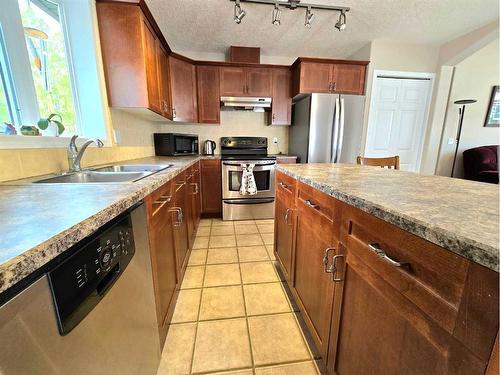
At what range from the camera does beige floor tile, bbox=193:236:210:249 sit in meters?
2.31

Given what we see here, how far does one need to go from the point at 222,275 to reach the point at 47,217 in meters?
1.47

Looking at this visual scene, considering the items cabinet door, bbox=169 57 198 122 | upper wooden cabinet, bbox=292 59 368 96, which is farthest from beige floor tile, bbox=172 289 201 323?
upper wooden cabinet, bbox=292 59 368 96

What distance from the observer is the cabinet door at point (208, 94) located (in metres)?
3.13

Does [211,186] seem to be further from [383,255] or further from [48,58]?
[383,255]

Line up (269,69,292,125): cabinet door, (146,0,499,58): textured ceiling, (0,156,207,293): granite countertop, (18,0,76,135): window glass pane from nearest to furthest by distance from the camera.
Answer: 1. (0,156,207,293): granite countertop
2. (18,0,76,135): window glass pane
3. (146,0,499,58): textured ceiling
4. (269,69,292,125): cabinet door

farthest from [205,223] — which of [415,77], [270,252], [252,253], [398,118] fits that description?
[415,77]

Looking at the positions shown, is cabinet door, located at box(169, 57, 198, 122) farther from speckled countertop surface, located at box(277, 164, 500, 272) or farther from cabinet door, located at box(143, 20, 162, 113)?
speckled countertop surface, located at box(277, 164, 500, 272)

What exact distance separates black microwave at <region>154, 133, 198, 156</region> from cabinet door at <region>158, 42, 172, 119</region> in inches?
11.0

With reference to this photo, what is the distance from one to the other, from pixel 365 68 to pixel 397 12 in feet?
2.61

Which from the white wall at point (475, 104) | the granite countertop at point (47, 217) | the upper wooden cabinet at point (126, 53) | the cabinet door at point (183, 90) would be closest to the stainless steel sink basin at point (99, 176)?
the granite countertop at point (47, 217)

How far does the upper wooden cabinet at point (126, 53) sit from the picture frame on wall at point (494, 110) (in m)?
5.56

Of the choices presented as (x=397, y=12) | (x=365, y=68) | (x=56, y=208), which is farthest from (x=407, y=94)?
(x=56, y=208)

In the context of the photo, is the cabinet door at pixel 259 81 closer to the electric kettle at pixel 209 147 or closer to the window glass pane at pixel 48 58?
the electric kettle at pixel 209 147

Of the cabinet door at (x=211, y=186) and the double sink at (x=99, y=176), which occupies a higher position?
the double sink at (x=99, y=176)
